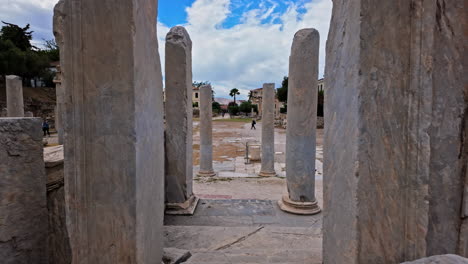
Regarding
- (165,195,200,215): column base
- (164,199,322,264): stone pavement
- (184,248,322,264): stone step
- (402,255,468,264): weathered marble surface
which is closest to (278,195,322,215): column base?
(164,199,322,264): stone pavement

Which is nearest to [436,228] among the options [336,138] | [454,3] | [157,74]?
[336,138]

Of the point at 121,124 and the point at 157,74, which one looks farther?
the point at 157,74

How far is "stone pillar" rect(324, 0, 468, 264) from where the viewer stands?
5.31 feet

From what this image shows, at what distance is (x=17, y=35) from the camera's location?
2939 cm

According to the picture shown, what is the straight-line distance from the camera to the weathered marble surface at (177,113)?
4.47m

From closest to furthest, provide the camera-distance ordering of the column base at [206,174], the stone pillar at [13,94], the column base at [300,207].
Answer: the column base at [300,207], the column base at [206,174], the stone pillar at [13,94]

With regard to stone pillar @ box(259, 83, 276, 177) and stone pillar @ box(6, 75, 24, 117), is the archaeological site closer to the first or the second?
stone pillar @ box(259, 83, 276, 177)

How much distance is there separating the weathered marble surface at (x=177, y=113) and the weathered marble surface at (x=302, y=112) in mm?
2272

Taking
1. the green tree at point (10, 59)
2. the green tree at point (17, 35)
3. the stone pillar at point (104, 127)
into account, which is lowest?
the stone pillar at point (104, 127)

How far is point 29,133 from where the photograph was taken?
6.91 ft

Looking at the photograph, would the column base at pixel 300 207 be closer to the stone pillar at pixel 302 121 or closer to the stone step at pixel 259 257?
the stone pillar at pixel 302 121

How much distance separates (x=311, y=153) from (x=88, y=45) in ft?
15.5

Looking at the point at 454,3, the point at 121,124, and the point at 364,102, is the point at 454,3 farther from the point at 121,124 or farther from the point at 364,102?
the point at 121,124

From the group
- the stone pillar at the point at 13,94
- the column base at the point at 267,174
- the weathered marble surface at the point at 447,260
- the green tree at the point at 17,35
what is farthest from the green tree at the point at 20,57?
the weathered marble surface at the point at 447,260
